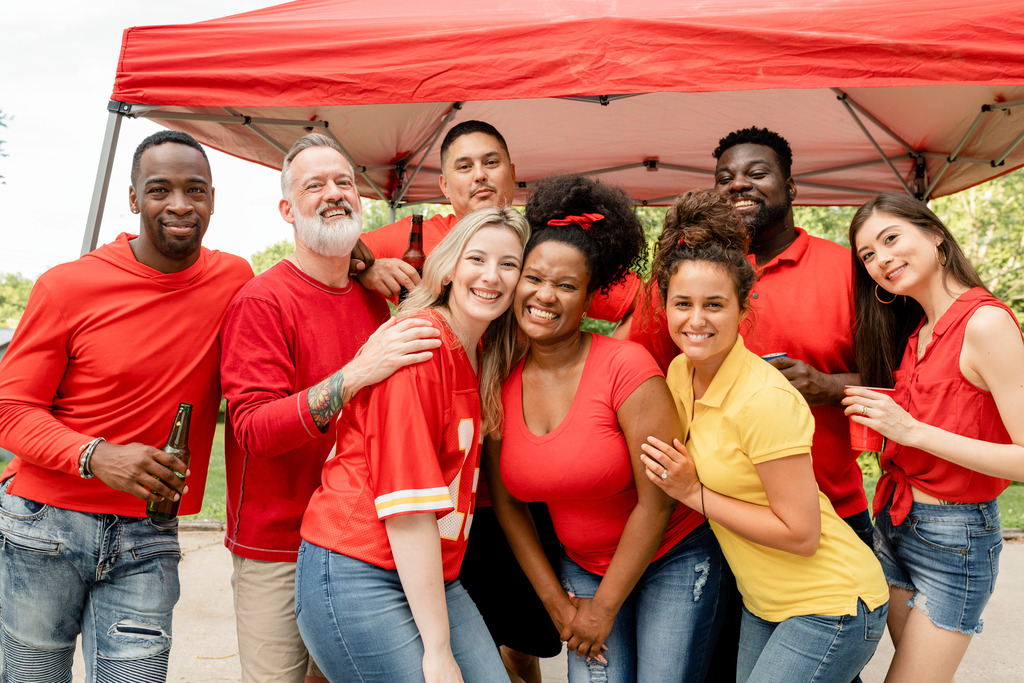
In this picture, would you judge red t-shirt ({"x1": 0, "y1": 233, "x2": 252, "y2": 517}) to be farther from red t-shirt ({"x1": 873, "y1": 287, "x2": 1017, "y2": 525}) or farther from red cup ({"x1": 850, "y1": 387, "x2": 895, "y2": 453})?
red t-shirt ({"x1": 873, "y1": 287, "x2": 1017, "y2": 525})

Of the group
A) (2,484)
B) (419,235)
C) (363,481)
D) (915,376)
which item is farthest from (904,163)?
(2,484)

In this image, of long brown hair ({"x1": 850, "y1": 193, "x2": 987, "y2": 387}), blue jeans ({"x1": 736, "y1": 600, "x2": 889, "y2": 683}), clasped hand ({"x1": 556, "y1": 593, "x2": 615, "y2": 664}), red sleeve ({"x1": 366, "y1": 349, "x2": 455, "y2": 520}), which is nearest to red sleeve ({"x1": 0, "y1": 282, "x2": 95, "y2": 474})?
red sleeve ({"x1": 366, "y1": 349, "x2": 455, "y2": 520})

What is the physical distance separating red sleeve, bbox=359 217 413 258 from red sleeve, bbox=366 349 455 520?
4.67 ft

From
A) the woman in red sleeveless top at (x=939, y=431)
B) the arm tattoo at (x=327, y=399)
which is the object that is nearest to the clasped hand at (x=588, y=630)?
the woman in red sleeveless top at (x=939, y=431)

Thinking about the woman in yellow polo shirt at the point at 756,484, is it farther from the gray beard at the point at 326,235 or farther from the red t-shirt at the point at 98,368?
the red t-shirt at the point at 98,368

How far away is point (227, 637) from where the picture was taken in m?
4.85

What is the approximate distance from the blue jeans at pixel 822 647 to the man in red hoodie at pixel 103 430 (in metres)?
2.09

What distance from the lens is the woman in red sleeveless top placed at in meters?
2.33

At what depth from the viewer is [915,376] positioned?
2.55 metres

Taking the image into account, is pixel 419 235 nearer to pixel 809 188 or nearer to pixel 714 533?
pixel 714 533

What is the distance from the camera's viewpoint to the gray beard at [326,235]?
268cm

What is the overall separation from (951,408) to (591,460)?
1.27m

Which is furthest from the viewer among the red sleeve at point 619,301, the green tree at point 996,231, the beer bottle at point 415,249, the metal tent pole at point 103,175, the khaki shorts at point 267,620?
the green tree at point 996,231

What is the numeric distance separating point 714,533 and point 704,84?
1.66 meters
